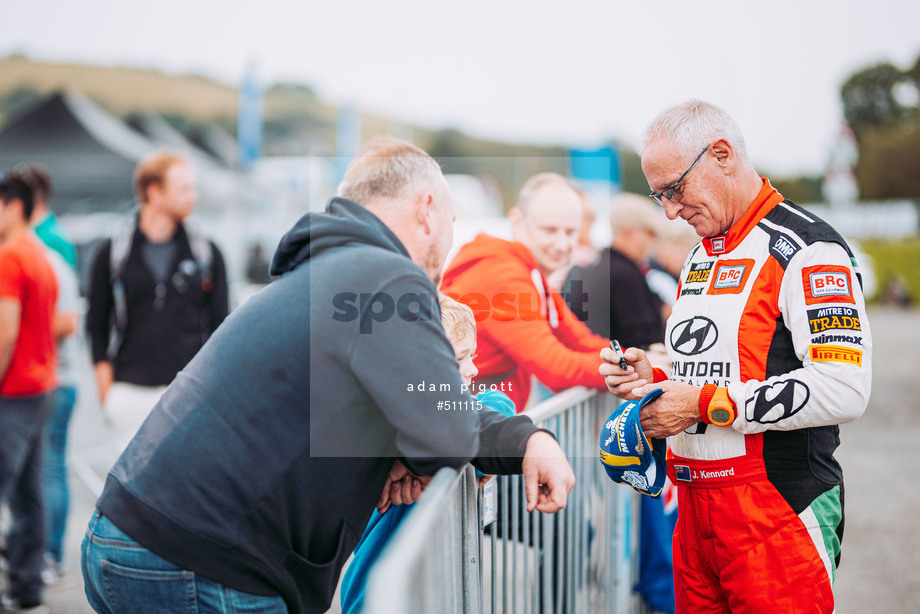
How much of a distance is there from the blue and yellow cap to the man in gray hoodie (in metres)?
0.67

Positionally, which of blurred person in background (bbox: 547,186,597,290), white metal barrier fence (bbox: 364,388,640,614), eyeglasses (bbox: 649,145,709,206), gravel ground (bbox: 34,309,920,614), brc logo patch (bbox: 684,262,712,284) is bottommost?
gravel ground (bbox: 34,309,920,614)

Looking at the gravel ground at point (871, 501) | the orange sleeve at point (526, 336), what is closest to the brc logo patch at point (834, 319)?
the orange sleeve at point (526, 336)

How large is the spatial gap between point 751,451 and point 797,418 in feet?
0.62

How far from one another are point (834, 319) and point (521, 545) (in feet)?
4.05

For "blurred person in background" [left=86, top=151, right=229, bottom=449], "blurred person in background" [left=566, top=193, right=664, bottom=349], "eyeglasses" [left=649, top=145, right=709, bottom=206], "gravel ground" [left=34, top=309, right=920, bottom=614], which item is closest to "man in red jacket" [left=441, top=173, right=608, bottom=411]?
"eyeglasses" [left=649, top=145, right=709, bottom=206]

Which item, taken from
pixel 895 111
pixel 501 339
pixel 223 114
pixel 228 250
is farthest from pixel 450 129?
pixel 501 339

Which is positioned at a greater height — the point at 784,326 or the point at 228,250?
the point at 228,250

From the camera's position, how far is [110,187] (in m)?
13.8

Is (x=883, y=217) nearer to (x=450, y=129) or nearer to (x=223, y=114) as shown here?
(x=450, y=129)

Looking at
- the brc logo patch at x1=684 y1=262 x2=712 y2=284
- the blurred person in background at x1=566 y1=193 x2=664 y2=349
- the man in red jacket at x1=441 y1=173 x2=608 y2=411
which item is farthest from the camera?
the blurred person in background at x1=566 y1=193 x2=664 y2=349

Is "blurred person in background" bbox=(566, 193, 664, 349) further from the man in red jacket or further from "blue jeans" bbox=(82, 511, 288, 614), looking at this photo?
"blue jeans" bbox=(82, 511, 288, 614)

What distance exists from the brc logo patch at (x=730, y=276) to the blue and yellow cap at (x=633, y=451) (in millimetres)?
335

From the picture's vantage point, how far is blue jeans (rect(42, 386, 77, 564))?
4.27 meters

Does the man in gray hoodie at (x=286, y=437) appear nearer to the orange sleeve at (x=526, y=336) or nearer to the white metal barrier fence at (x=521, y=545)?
the white metal barrier fence at (x=521, y=545)
